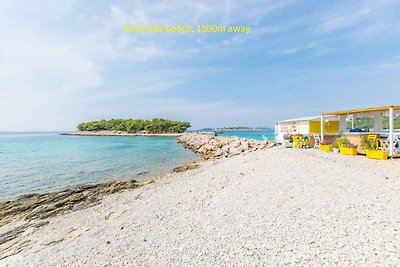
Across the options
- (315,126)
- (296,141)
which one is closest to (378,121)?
(315,126)

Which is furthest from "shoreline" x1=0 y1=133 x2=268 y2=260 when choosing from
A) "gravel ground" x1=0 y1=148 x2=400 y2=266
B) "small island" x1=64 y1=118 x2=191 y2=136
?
"small island" x1=64 y1=118 x2=191 y2=136

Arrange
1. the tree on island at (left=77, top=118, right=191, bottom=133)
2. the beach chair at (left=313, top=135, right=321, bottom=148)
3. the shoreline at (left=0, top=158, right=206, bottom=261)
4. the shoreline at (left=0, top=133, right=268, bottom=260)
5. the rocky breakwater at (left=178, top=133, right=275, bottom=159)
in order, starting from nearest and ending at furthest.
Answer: the shoreline at (left=0, top=158, right=206, bottom=261) → the shoreline at (left=0, top=133, right=268, bottom=260) → the beach chair at (left=313, top=135, right=321, bottom=148) → the rocky breakwater at (left=178, top=133, right=275, bottom=159) → the tree on island at (left=77, top=118, right=191, bottom=133)

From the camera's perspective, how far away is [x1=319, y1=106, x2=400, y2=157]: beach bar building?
40.5 ft

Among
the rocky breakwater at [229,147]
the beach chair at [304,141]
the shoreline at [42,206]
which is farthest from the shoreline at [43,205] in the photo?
the beach chair at [304,141]

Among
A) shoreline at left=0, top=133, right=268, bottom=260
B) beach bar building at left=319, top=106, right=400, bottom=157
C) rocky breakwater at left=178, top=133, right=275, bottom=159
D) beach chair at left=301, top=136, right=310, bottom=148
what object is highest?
beach bar building at left=319, top=106, right=400, bottom=157

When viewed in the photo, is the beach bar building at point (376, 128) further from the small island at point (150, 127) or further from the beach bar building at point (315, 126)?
the small island at point (150, 127)

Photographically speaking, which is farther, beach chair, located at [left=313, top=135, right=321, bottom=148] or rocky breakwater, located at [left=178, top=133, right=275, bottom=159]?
rocky breakwater, located at [left=178, top=133, right=275, bottom=159]

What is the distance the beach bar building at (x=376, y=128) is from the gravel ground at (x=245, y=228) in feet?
17.8

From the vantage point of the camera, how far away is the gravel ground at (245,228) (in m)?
3.86

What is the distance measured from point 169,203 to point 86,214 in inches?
128

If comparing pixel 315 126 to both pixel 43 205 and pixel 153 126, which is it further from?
pixel 153 126

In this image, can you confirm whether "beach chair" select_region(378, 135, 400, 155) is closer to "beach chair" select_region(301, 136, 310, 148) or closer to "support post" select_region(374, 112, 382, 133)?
"support post" select_region(374, 112, 382, 133)

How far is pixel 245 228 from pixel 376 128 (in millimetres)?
15721

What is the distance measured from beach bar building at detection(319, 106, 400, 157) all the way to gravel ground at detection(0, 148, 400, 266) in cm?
543
